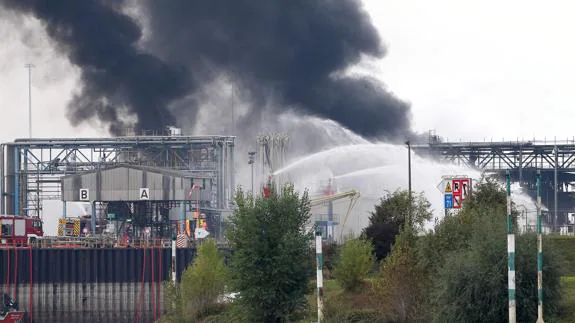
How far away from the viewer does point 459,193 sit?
65.1 meters

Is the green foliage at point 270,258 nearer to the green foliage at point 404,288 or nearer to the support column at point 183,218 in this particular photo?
the green foliage at point 404,288

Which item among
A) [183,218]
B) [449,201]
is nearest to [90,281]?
[183,218]

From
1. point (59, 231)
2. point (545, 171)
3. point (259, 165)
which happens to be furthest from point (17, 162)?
point (545, 171)

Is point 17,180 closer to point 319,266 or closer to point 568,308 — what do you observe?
point 319,266

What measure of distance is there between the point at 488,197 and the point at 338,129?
359 feet

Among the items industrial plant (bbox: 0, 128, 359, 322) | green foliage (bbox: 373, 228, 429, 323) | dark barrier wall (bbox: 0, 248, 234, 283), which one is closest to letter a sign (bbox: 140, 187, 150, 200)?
industrial plant (bbox: 0, 128, 359, 322)

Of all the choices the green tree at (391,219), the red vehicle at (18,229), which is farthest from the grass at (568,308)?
the red vehicle at (18,229)

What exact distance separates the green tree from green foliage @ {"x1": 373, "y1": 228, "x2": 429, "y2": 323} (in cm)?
1676

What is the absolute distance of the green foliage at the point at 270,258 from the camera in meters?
59.2

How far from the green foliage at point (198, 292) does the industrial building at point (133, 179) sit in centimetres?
5394

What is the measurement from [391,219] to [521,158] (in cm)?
7110

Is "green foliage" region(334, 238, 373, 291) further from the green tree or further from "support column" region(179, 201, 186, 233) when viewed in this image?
"support column" region(179, 201, 186, 233)

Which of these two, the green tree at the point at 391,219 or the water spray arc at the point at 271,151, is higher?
the water spray arc at the point at 271,151

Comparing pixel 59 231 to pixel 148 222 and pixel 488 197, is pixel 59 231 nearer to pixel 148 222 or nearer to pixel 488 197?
pixel 148 222
